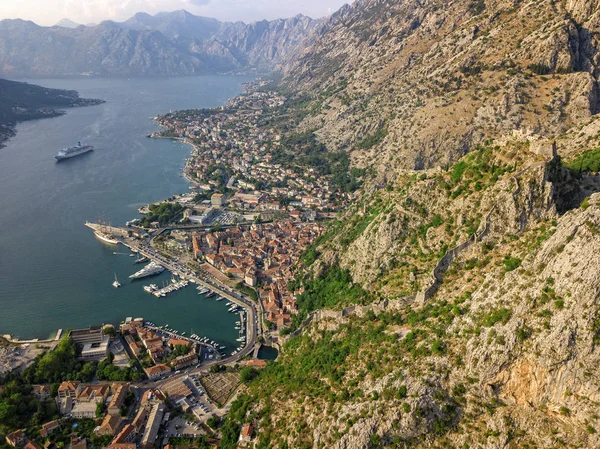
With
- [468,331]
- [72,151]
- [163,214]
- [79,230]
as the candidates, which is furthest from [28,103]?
[468,331]

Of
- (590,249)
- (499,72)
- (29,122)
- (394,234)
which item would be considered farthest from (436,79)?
(29,122)

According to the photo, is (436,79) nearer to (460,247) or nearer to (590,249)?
(460,247)

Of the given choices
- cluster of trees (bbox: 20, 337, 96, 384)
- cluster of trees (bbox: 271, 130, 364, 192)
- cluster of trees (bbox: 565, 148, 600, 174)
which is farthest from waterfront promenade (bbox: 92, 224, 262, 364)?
cluster of trees (bbox: 271, 130, 364, 192)

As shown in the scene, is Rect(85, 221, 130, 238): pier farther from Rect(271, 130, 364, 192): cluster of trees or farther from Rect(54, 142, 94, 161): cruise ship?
Rect(54, 142, 94, 161): cruise ship

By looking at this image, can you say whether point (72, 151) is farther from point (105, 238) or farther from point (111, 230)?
point (105, 238)

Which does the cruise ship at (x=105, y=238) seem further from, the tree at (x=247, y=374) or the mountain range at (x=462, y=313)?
the tree at (x=247, y=374)

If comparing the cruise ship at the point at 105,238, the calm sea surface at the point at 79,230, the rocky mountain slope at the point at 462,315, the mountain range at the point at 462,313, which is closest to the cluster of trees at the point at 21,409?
the calm sea surface at the point at 79,230
